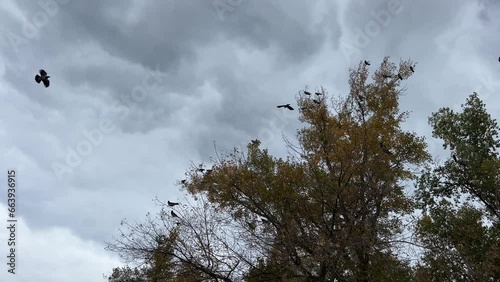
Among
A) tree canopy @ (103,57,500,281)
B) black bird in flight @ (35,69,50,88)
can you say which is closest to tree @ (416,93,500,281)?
tree canopy @ (103,57,500,281)

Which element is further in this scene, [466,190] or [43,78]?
[466,190]

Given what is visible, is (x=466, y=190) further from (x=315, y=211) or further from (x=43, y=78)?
(x=43, y=78)

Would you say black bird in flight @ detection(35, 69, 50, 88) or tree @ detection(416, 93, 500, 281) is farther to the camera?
tree @ detection(416, 93, 500, 281)

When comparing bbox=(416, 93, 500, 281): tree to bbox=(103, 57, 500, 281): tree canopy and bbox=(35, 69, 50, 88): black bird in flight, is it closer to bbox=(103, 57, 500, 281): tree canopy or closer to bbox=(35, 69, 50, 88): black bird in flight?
bbox=(103, 57, 500, 281): tree canopy

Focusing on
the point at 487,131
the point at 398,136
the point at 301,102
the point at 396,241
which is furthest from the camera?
the point at 487,131

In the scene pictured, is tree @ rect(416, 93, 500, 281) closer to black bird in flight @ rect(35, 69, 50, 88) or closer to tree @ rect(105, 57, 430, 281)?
tree @ rect(105, 57, 430, 281)

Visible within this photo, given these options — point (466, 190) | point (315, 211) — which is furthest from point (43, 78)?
point (466, 190)

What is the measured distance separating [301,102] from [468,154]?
713 cm

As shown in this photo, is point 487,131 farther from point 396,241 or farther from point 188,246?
point 188,246

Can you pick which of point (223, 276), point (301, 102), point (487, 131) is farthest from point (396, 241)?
point (487, 131)

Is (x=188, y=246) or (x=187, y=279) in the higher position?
(x=188, y=246)

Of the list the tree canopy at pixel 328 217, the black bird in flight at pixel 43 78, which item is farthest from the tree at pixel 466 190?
the black bird in flight at pixel 43 78

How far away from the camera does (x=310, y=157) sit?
45.8 ft

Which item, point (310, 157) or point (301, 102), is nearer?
point (310, 157)
